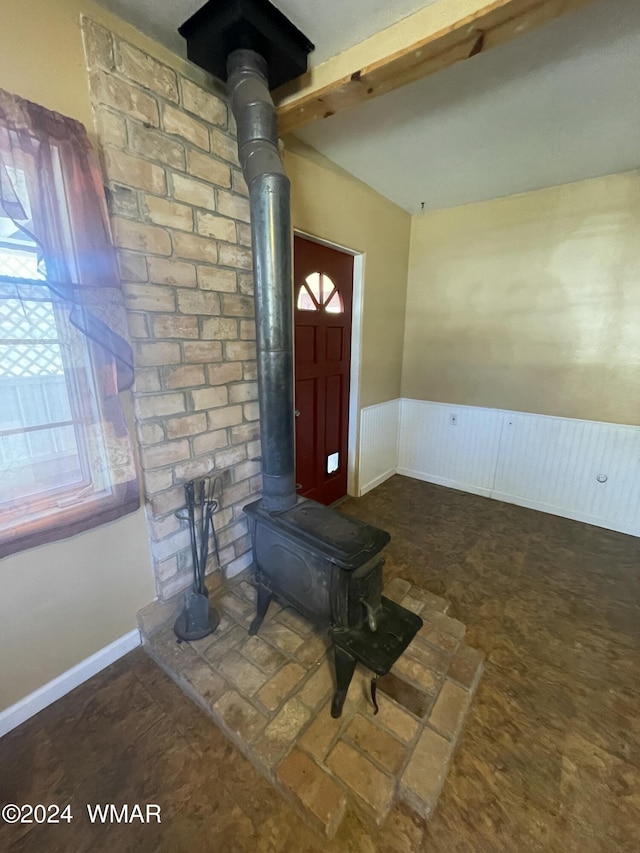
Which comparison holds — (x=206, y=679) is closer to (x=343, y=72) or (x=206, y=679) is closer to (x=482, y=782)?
(x=482, y=782)

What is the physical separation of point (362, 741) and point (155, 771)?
28.4 inches

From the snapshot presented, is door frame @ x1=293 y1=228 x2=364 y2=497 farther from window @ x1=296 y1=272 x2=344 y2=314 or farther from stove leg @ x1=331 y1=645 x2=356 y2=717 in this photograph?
stove leg @ x1=331 y1=645 x2=356 y2=717

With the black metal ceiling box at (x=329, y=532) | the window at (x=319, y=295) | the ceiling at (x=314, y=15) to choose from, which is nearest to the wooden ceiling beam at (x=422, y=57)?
the ceiling at (x=314, y=15)

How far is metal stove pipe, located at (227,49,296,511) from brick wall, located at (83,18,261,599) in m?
0.22

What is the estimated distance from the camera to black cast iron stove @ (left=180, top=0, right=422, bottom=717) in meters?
1.23

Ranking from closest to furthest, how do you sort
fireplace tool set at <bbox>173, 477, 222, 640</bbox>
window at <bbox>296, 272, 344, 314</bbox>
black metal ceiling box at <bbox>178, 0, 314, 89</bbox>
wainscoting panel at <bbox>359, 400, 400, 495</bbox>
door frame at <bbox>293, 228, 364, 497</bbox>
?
black metal ceiling box at <bbox>178, 0, 314, 89</bbox> < fireplace tool set at <bbox>173, 477, 222, 640</bbox> < window at <bbox>296, 272, 344, 314</bbox> < door frame at <bbox>293, 228, 364, 497</bbox> < wainscoting panel at <bbox>359, 400, 400, 495</bbox>

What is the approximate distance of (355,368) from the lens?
9.30 ft

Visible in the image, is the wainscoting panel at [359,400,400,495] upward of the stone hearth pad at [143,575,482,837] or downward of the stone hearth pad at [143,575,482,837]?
upward

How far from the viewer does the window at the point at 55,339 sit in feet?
3.47

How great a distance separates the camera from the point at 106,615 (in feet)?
4.83

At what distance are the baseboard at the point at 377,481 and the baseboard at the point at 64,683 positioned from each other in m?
2.06

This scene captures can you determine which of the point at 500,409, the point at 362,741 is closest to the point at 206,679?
the point at 362,741

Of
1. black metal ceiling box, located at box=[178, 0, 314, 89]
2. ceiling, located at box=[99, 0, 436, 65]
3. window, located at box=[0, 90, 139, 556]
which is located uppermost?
ceiling, located at box=[99, 0, 436, 65]

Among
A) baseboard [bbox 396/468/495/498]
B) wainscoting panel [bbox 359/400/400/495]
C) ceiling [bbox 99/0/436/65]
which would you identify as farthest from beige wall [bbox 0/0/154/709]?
baseboard [bbox 396/468/495/498]
